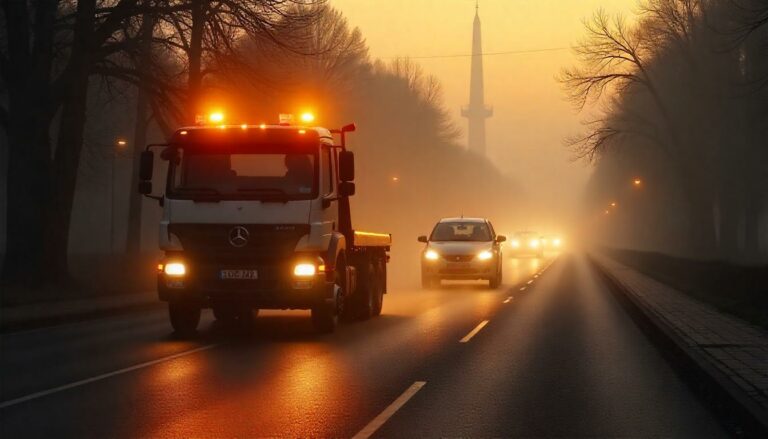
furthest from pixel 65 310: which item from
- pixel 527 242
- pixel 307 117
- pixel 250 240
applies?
pixel 527 242

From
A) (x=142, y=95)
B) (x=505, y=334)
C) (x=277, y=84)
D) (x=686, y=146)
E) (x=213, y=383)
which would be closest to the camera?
(x=213, y=383)

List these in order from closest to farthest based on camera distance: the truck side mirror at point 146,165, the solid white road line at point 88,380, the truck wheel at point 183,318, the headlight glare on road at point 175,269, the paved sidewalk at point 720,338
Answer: the solid white road line at point 88,380 < the paved sidewalk at point 720,338 < the headlight glare on road at point 175,269 < the truck side mirror at point 146,165 < the truck wheel at point 183,318

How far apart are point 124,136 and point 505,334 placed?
1495 inches

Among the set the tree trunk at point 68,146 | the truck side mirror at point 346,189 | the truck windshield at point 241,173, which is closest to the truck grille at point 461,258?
the tree trunk at point 68,146

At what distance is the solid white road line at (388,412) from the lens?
7.54 metres

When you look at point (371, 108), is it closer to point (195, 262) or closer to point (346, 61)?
point (346, 61)

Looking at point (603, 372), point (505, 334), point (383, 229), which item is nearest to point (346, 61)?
point (383, 229)

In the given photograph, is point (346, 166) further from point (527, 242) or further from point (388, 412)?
point (527, 242)

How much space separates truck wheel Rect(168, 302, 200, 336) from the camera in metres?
14.5

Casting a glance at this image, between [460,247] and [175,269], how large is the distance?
15.3 meters

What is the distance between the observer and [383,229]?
82.1 m

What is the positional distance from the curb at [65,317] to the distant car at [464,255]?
9.99 metres

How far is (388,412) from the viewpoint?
8.46m

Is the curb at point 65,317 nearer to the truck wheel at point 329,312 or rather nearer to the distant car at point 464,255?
the truck wheel at point 329,312
